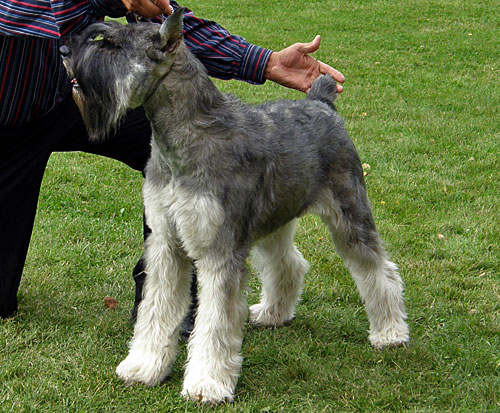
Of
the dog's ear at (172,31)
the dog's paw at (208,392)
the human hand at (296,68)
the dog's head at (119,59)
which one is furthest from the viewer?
the human hand at (296,68)

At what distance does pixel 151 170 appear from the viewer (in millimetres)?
4340

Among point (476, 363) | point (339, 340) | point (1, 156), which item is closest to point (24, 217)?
point (1, 156)

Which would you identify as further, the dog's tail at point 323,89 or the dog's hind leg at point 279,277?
the dog's hind leg at point 279,277

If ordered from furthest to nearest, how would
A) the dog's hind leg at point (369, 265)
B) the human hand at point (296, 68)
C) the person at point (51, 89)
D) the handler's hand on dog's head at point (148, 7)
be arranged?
the human hand at point (296, 68), the dog's hind leg at point (369, 265), the person at point (51, 89), the handler's hand on dog's head at point (148, 7)

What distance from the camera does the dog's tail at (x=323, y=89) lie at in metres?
5.20

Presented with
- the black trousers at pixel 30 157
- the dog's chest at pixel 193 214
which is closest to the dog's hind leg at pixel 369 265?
the dog's chest at pixel 193 214

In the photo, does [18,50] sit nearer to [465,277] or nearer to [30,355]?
[30,355]

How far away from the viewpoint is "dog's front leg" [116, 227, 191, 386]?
4.51m

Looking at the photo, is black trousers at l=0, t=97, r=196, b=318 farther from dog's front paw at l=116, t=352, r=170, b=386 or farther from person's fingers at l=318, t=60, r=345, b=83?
person's fingers at l=318, t=60, r=345, b=83

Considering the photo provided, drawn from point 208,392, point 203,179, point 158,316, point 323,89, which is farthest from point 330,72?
point 208,392

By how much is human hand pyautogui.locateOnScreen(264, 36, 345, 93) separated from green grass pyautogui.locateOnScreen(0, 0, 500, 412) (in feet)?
5.83

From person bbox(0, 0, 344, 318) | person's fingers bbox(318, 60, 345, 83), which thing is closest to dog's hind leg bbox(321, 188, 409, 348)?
person's fingers bbox(318, 60, 345, 83)

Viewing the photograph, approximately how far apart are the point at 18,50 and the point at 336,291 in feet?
10.3

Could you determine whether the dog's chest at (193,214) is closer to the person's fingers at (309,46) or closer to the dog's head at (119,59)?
the dog's head at (119,59)
